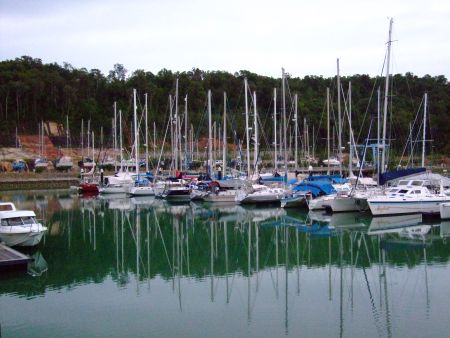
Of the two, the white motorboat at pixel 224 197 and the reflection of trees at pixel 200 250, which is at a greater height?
the white motorboat at pixel 224 197

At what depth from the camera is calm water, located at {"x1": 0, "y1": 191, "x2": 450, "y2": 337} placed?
14.7 metres

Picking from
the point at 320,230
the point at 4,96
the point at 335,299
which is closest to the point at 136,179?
the point at 320,230

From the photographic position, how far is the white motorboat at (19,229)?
2322 centimetres

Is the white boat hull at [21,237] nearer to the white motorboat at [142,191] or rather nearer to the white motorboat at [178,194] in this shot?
the white motorboat at [178,194]

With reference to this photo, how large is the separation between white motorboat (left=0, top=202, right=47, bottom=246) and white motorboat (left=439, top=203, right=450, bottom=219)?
22325 mm

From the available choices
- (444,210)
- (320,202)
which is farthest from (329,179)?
(444,210)

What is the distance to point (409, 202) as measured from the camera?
33.2 meters

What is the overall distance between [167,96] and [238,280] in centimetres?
10113

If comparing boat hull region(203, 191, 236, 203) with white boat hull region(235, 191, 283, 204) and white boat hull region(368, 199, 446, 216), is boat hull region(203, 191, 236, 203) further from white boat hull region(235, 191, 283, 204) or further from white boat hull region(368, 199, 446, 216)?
white boat hull region(368, 199, 446, 216)

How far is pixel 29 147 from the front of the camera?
9519 centimetres

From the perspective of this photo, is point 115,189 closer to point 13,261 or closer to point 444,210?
point 444,210

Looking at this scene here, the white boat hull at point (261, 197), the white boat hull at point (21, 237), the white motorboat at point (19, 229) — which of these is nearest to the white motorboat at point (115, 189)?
the white boat hull at point (261, 197)

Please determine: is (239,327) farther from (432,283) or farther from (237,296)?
(432,283)

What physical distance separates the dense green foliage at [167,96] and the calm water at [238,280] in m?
60.1
